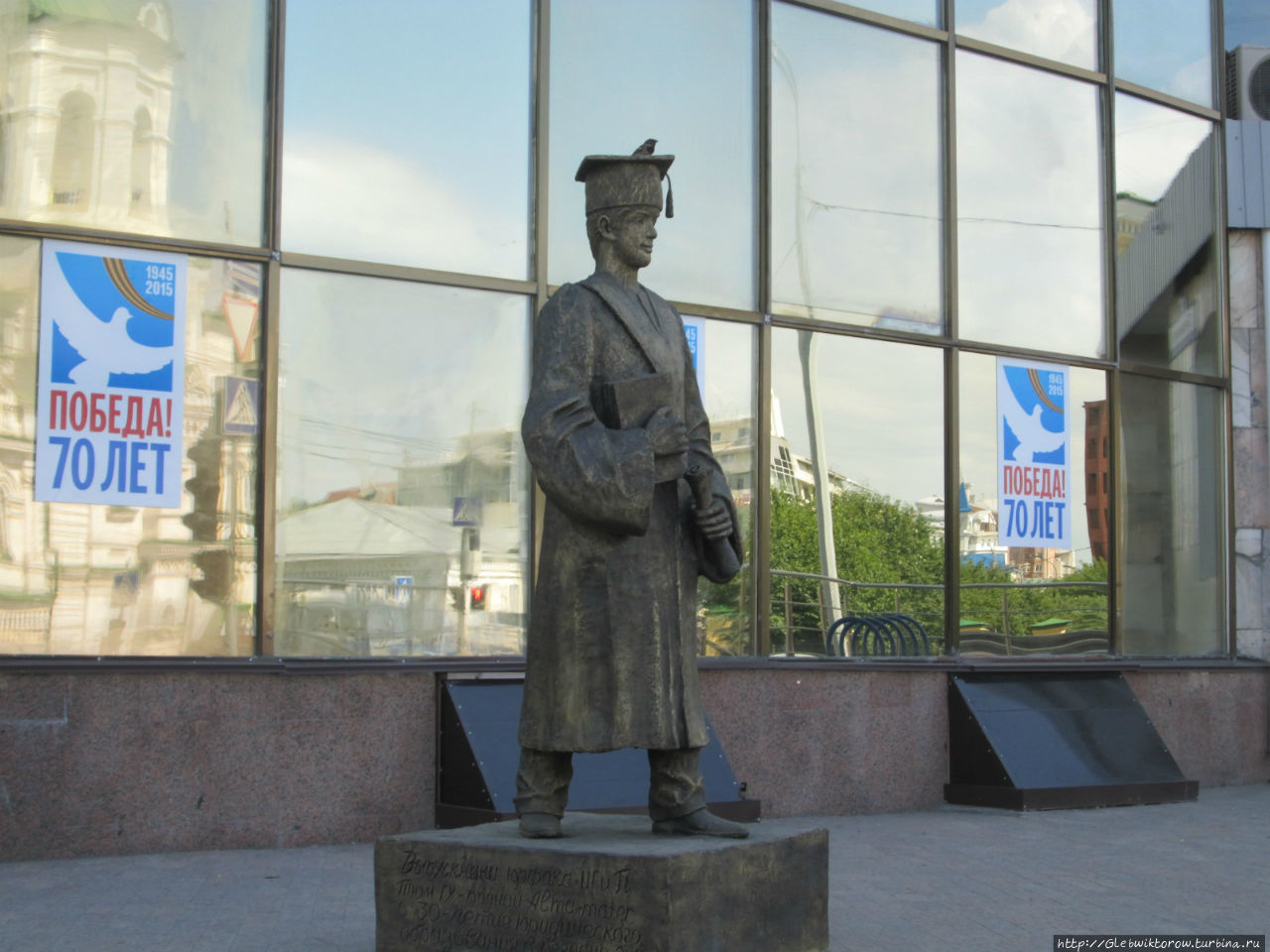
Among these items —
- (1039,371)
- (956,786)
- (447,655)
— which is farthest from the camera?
(1039,371)

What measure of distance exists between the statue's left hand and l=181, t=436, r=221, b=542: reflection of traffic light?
13.8 ft

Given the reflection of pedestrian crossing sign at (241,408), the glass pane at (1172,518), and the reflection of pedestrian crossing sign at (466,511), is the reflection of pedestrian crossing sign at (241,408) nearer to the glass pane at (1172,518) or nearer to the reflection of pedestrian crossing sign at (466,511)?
the reflection of pedestrian crossing sign at (466,511)

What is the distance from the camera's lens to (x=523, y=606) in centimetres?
998

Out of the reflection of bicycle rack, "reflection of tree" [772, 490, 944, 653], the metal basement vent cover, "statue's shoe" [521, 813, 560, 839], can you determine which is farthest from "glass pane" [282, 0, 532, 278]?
the metal basement vent cover

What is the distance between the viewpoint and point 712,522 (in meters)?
5.56

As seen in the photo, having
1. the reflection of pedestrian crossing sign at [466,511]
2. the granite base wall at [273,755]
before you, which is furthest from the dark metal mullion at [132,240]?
the granite base wall at [273,755]

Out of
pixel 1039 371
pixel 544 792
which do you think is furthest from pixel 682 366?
pixel 1039 371

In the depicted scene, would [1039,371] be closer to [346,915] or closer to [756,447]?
[756,447]

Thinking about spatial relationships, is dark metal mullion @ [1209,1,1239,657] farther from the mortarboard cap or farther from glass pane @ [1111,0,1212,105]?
the mortarboard cap

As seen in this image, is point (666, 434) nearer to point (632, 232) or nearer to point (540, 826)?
point (632, 232)

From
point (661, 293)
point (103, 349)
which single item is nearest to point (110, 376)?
point (103, 349)

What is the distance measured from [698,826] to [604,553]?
1020mm

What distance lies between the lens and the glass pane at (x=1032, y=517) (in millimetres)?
11984

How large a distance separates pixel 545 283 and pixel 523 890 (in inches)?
220
